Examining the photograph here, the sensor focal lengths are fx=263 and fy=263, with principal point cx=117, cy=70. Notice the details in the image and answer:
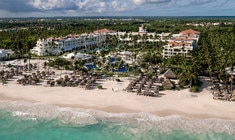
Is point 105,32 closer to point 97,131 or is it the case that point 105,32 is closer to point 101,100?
point 101,100

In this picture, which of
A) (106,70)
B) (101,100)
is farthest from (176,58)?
(101,100)

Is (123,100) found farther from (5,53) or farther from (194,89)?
(5,53)

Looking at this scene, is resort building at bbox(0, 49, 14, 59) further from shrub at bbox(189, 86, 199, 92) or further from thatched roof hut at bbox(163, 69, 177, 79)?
shrub at bbox(189, 86, 199, 92)

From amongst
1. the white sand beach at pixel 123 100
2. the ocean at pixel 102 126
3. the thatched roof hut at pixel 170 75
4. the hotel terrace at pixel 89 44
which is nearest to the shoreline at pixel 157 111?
the white sand beach at pixel 123 100

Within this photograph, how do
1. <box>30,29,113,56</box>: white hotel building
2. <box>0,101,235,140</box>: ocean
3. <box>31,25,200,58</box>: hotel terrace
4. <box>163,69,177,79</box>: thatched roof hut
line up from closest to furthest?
1. <box>0,101,235,140</box>: ocean
2. <box>163,69,177,79</box>: thatched roof hut
3. <box>31,25,200,58</box>: hotel terrace
4. <box>30,29,113,56</box>: white hotel building

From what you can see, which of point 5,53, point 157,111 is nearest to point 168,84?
point 157,111

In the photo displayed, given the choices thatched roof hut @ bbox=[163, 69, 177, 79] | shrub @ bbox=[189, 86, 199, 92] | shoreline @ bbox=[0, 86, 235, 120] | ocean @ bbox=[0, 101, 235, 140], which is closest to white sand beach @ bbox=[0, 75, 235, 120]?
shoreline @ bbox=[0, 86, 235, 120]

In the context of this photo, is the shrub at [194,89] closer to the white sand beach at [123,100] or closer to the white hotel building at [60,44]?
the white sand beach at [123,100]

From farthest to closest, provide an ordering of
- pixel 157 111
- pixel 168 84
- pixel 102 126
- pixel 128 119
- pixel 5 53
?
1. pixel 5 53
2. pixel 168 84
3. pixel 157 111
4. pixel 128 119
5. pixel 102 126
